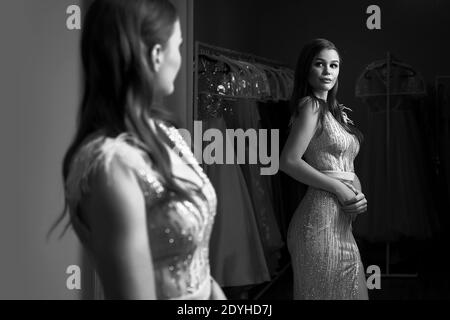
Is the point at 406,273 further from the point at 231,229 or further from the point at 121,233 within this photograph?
the point at 121,233

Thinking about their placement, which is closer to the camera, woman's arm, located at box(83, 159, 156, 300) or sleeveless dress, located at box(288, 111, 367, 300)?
woman's arm, located at box(83, 159, 156, 300)

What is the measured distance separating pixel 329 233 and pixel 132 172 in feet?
4.36

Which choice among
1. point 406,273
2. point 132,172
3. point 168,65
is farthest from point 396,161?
point 132,172

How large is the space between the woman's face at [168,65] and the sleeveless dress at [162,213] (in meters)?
0.10

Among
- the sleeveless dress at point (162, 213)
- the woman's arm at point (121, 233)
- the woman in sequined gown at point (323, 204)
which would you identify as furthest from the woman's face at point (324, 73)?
the woman's arm at point (121, 233)

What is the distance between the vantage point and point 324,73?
2219 millimetres

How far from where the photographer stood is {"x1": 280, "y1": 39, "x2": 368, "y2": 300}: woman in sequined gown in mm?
2129

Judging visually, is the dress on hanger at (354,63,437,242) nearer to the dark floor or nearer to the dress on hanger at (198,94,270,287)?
the dark floor

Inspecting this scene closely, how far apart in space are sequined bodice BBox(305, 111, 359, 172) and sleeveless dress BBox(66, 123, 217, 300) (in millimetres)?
1121

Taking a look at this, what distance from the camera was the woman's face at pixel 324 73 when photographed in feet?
7.25

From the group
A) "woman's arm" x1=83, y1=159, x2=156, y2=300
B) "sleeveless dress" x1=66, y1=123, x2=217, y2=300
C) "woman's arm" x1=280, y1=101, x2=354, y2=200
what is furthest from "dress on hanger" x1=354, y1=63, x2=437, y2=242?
"woman's arm" x1=83, y1=159, x2=156, y2=300

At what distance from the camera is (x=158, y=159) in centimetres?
96
